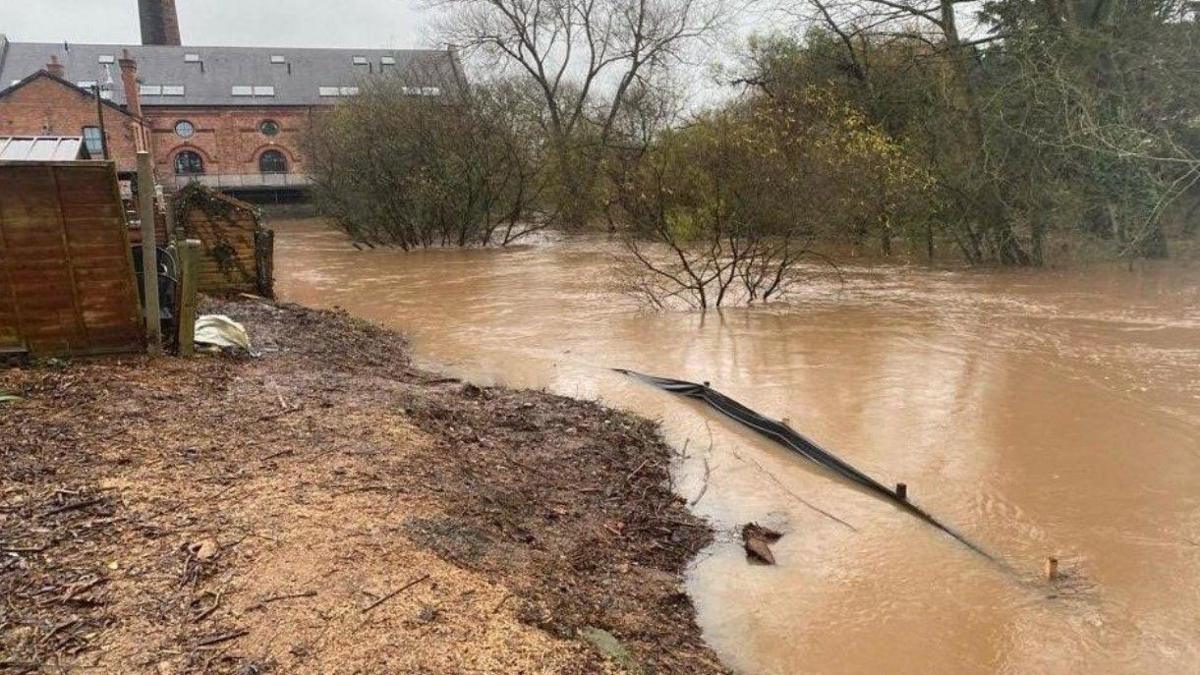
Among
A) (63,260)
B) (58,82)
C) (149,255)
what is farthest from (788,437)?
(58,82)

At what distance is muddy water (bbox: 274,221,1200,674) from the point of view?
4.40 meters

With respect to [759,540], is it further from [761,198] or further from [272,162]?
[272,162]

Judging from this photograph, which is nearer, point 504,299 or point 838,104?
point 504,299

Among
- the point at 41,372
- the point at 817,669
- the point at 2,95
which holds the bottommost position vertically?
the point at 817,669

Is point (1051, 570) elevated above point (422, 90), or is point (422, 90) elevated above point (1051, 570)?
point (422, 90)

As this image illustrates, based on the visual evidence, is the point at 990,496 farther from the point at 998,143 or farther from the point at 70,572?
the point at 998,143

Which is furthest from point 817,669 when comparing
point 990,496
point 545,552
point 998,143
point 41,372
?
point 998,143

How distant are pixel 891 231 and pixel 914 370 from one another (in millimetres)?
11180

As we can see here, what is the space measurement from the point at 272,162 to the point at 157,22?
13.4 meters

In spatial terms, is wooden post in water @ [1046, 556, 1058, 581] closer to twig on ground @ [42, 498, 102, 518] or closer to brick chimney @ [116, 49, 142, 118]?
twig on ground @ [42, 498, 102, 518]

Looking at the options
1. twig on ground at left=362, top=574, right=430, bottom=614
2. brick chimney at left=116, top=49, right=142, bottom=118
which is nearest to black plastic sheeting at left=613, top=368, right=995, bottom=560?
twig on ground at left=362, top=574, right=430, bottom=614

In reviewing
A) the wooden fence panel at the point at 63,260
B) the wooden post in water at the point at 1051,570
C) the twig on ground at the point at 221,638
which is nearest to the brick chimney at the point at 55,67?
the wooden fence panel at the point at 63,260

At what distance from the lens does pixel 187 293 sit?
23.1ft

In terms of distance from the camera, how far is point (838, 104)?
63.8 ft
